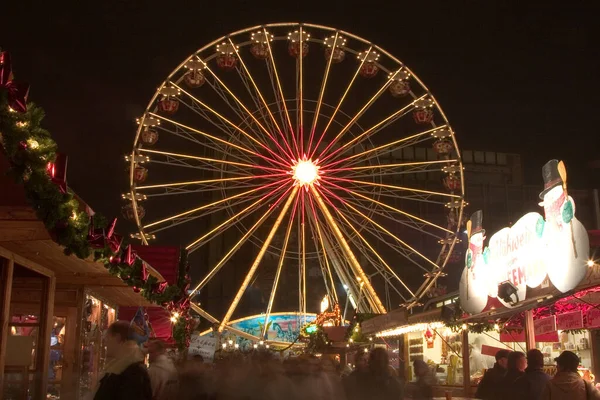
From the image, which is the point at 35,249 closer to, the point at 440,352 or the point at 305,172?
the point at 440,352

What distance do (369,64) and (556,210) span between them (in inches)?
584

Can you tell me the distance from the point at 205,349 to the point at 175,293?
310cm

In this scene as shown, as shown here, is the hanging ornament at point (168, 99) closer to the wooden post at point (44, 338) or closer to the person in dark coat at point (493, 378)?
the wooden post at point (44, 338)

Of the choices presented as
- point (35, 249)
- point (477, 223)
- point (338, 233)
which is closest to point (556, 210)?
point (477, 223)

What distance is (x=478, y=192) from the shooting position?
51844 mm

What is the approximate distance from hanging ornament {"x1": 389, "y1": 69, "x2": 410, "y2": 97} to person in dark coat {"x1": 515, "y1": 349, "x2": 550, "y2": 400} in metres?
15.8

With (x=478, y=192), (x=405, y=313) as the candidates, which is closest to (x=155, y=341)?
(x=405, y=313)

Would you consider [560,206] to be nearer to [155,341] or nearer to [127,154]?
[155,341]

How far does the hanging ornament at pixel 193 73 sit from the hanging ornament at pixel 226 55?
0.76 meters

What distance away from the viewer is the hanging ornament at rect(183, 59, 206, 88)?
2031 cm

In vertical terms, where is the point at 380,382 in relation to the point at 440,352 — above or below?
below

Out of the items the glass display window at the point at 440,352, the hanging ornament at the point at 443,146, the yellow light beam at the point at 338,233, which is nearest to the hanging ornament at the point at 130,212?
the yellow light beam at the point at 338,233

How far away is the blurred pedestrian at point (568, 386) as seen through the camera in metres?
5.61

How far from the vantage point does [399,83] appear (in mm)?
21781
